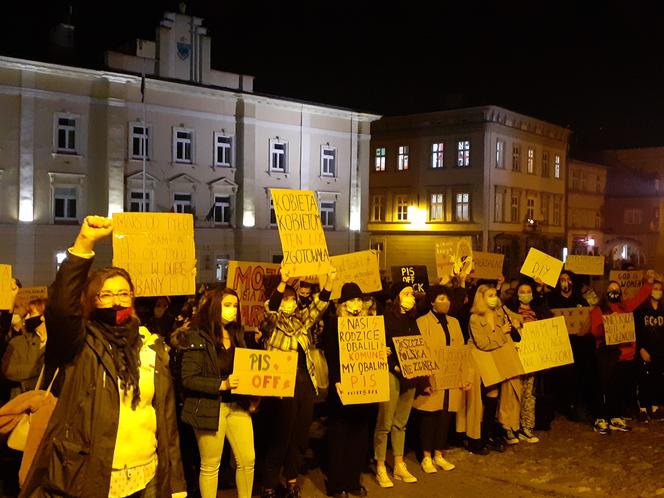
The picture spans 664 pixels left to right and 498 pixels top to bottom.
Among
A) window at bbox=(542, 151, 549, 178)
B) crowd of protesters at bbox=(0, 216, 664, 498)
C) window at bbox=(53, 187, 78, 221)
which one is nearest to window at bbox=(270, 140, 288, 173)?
window at bbox=(53, 187, 78, 221)

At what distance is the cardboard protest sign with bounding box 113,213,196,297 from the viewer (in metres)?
7.22

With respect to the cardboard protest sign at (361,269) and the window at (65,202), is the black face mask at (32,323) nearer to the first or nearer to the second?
the cardboard protest sign at (361,269)

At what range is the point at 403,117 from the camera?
157 ft

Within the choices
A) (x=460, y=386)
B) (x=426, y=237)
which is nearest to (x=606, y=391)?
(x=460, y=386)

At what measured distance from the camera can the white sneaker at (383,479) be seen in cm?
735

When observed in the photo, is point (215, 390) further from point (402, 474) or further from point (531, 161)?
point (531, 161)

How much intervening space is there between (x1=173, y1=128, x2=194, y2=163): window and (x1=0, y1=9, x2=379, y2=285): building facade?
0.05 meters

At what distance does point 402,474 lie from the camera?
7555 millimetres

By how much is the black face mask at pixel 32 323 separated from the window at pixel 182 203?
96.0ft

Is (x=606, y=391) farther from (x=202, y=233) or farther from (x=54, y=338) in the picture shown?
(x=202, y=233)

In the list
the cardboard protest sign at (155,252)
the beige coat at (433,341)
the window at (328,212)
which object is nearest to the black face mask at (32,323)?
the cardboard protest sign at (155,252)

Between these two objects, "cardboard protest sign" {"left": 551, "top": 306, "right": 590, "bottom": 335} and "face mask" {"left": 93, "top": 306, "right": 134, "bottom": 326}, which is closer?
"face mask" {"left": 93, "top": 306, "right": 134, "bottom": 326}

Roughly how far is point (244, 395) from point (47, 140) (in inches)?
1158

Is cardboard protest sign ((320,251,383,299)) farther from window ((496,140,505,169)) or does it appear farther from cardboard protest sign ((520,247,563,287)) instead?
window ((496,140,505,169))
